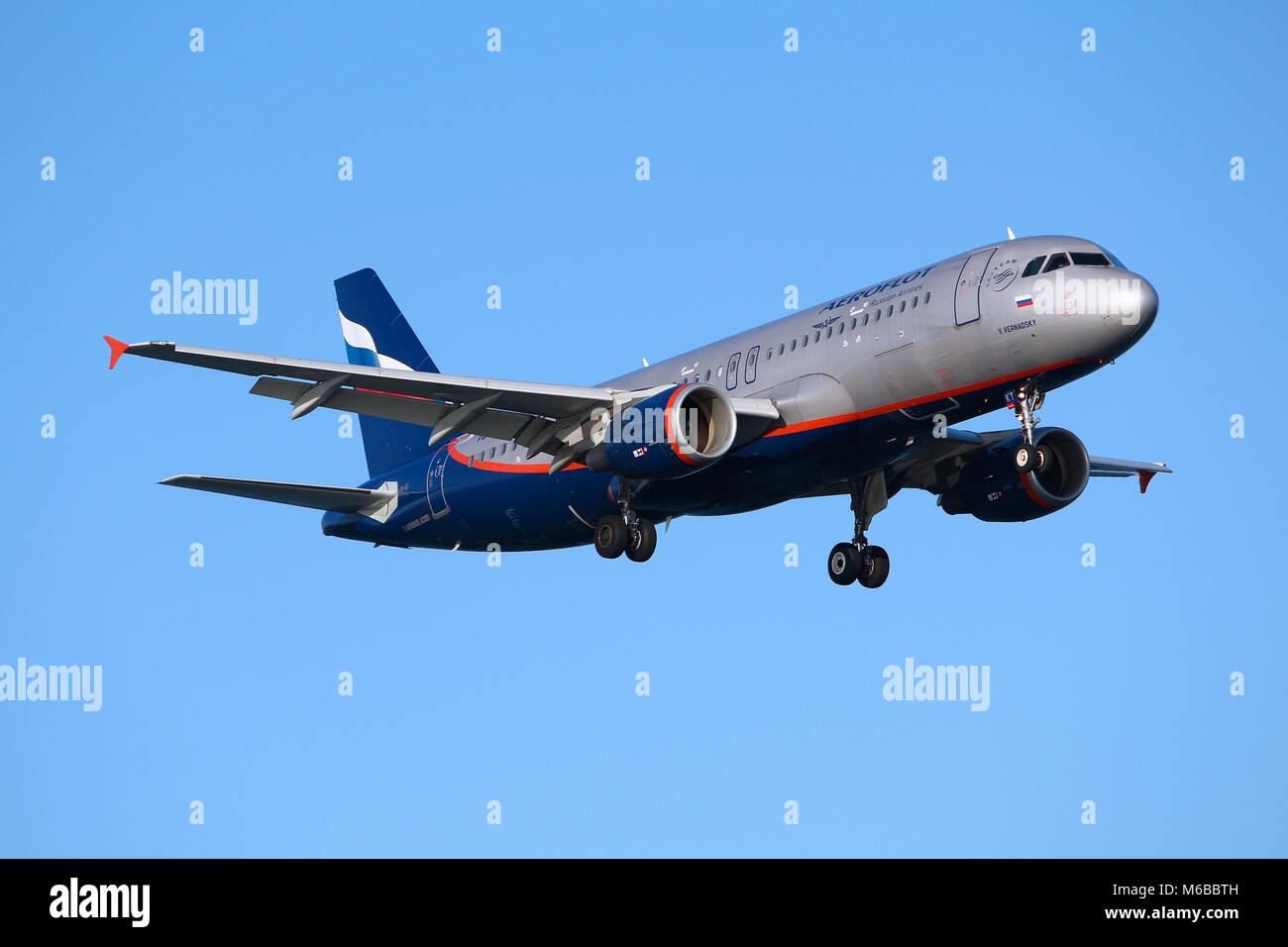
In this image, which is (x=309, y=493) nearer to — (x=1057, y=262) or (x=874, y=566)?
(x=874, y=566)

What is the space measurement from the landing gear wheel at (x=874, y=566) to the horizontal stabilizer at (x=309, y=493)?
39.3 ft

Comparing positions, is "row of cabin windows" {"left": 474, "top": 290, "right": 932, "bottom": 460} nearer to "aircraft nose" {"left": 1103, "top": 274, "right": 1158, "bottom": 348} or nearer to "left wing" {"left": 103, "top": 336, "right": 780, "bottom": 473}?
"left wing" {"left": 103, "top": 336, "right": 780, "bottom": 473}

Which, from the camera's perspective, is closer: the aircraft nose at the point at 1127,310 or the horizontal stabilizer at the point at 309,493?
the aircraft nose at the point at 1127,310

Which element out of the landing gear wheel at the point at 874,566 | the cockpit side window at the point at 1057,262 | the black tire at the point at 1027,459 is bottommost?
the landing gear wheel at the point at 874,566

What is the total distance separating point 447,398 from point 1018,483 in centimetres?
1317

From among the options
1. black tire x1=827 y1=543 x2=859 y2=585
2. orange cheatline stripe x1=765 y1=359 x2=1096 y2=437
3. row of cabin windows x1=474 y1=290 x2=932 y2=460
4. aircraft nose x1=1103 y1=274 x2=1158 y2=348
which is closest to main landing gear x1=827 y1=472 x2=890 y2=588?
black tire x1=827 y1=543 x2=859 y2=585

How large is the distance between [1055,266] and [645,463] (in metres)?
9.06

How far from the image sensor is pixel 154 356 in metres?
34.5

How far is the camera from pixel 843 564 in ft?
145

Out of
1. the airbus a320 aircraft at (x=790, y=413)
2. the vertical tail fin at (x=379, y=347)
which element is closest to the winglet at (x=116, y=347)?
the airbus a320 aircraft at (x=790, y=413)

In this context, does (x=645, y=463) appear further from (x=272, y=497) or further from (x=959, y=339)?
(x=272, y=497)

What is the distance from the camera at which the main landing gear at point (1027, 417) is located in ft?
122

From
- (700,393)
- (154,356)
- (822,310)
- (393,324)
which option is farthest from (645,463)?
(393,324)

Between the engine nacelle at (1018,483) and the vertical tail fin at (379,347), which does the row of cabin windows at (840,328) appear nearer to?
the engine nacelle at (1018,483)
